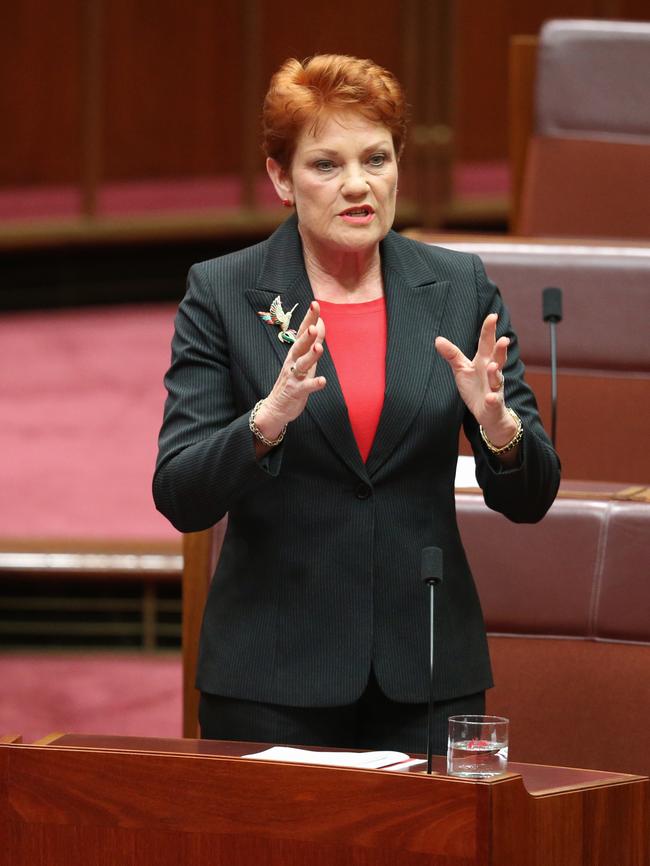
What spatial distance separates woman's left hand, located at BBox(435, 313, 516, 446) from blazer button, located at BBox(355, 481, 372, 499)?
57mm

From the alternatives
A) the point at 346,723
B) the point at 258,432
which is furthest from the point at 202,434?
the point at 346,723

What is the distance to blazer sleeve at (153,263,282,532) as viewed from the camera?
636 mm

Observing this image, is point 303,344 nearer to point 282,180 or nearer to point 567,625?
point 282,180

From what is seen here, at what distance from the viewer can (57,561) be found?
1.54 metres

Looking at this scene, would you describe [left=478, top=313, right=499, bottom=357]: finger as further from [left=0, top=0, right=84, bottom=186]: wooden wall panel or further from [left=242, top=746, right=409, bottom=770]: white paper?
[left=0, top=0, right=84, bottom=186]: wooden wall panel

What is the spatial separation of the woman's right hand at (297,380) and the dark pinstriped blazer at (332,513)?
0.07 ft

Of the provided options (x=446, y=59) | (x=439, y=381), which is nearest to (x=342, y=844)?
(x=439, y=381)

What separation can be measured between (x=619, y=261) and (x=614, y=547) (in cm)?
37

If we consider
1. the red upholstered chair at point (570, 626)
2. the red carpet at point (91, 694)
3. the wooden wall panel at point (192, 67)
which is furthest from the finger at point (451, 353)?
the wooden wall panel at point (192, 67)

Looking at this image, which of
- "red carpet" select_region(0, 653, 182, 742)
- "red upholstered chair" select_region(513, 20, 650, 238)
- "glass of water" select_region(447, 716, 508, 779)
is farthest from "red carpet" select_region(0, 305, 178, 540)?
"glass of water" select_region(447, 716, 508, 779)

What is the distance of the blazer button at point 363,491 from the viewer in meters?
0.66

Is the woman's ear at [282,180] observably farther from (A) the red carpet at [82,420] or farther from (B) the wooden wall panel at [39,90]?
(B) the wooden wall panel at [39,90]

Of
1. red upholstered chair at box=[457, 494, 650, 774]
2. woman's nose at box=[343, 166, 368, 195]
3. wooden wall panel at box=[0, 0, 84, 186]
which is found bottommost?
red upholstered chair at box=[457, 494, 650, 774]

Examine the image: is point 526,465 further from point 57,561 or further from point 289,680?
point 57,561
